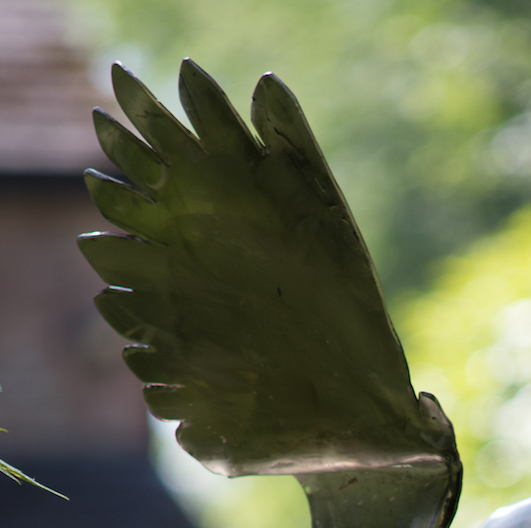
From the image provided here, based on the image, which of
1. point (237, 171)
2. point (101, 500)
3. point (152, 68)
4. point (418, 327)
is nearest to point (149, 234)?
point (237, 171)

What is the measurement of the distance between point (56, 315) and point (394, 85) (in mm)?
3161

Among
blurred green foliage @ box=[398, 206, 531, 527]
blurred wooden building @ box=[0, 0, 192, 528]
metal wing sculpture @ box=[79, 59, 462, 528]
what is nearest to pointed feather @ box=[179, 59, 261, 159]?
metal wing sculpture @ box=[79, 59, 462, 528]

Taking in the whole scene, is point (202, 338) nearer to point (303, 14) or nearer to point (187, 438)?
point (187, 438)

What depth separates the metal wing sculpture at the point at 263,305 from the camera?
381 millimetres

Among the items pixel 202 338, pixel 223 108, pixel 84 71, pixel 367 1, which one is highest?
pixel 367 1

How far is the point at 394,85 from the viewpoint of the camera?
4.41 m

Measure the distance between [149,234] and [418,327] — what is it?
1679mm

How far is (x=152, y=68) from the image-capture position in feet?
16.2

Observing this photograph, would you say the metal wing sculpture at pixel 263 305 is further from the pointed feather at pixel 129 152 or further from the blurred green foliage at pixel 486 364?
the blurred green foliage at pixel 486 364

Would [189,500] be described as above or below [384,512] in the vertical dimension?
below

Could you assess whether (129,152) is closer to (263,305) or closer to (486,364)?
(263,305)

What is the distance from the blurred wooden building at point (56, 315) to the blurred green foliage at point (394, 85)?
1757mm

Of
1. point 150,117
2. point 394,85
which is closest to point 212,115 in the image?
point 150,117

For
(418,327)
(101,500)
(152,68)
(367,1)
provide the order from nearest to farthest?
1. (101,500)
2. (418,327)
3. (367,1)
4. (152,68)
